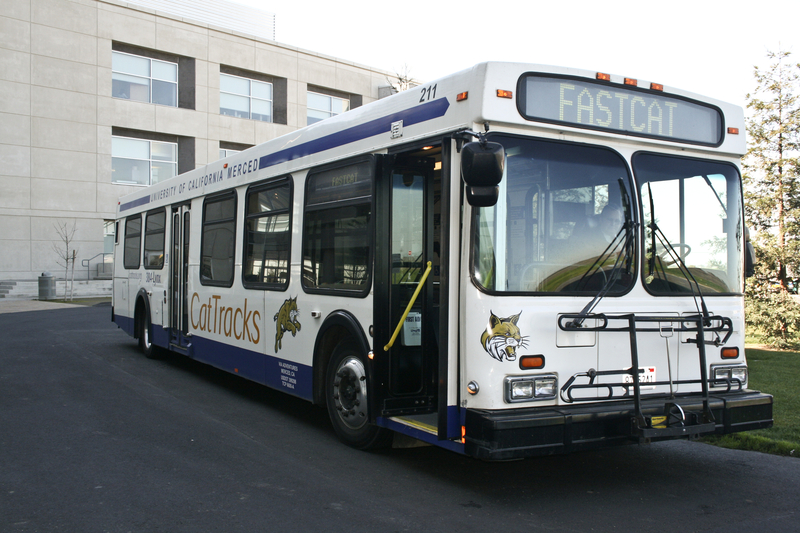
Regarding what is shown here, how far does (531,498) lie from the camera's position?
523 cm

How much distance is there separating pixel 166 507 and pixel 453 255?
2700mm

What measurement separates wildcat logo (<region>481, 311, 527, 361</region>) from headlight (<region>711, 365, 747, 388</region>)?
1816 millimetres

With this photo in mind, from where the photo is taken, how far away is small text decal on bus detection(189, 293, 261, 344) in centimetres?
848

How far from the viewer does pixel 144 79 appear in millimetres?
34375

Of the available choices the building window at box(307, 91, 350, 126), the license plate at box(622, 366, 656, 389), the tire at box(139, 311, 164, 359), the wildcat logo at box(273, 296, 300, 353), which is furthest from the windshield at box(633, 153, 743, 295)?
the building window at box(307, 91, 350, 126)

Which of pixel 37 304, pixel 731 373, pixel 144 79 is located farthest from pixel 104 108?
pixel 731 373

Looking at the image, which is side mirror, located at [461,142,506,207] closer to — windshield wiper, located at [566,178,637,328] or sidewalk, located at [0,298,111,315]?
windshield wiper, located at [566,178,637,328]

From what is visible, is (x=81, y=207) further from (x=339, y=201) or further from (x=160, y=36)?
(x=339, y=201)

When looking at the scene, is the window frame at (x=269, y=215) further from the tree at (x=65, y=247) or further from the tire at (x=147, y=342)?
the tree at (x=65, y=247)

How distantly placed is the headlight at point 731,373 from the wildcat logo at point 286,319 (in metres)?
4.04

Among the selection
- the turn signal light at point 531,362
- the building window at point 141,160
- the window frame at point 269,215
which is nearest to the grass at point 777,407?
the turn signal light at point 531,362

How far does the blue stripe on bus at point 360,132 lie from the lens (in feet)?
18.0

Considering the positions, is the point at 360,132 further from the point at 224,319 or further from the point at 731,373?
the point at 224,319

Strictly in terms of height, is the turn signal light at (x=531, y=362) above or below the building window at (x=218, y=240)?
below
